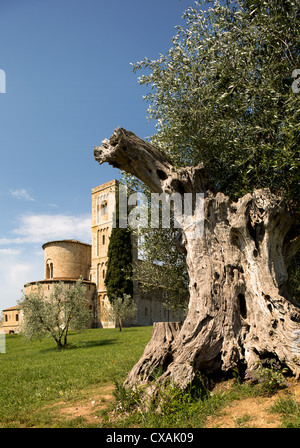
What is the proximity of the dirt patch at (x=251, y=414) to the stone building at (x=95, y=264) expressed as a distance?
133 feet

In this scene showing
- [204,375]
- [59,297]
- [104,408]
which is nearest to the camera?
[104,408]

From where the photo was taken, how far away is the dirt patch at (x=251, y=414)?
468cm

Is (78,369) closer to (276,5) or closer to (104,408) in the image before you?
(104,408)

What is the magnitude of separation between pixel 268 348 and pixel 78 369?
7.01 meters

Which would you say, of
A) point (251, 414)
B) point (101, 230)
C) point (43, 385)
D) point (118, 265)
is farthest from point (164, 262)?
point (101, 230)

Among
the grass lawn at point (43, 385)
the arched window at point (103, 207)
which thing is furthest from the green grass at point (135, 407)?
the arched window at point (103, 207)

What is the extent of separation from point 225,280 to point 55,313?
51.2ft

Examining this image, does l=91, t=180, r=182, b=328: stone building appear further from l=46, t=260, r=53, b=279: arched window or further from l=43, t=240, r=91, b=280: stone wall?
l=46, t=260, r=53, b=279: arched window

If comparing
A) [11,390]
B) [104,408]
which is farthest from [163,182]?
[11,390]

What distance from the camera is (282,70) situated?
25.2 feet

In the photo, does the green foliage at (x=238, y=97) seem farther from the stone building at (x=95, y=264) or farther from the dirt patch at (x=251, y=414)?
the stone building at (x=95, y=264)

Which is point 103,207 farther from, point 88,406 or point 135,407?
point 135,407

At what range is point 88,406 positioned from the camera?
633cm

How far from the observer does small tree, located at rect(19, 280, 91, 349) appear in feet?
65.7
